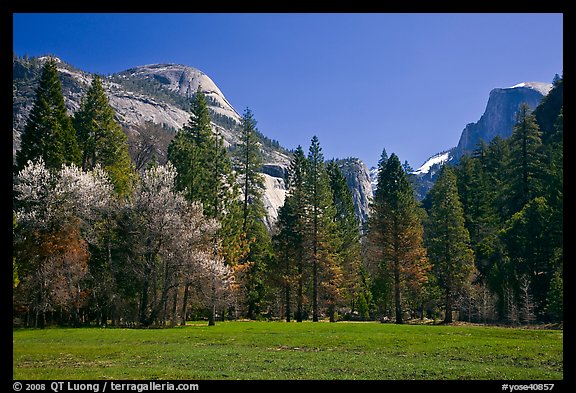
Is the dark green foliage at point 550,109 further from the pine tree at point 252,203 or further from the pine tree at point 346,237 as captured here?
the pine tree at point 252,203

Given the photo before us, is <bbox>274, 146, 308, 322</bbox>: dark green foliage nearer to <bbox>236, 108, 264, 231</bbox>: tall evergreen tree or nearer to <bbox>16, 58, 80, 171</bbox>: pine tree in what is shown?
<bbox>236, 108, 264, 231</bbox>: tall evergreen tree

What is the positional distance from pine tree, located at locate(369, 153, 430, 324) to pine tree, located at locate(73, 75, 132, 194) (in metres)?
22.8

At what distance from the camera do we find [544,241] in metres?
40.4

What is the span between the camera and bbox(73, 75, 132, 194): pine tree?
4481 cm

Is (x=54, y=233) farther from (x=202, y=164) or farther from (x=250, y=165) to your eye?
(x=250, y=165)

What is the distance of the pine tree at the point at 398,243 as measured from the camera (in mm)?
42719

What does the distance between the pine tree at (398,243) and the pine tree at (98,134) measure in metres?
22.8

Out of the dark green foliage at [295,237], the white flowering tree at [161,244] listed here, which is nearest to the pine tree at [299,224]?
the dark green foliage at [295,237]

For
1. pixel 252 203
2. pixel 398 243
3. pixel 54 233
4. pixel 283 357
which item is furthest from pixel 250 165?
pixel 283 357

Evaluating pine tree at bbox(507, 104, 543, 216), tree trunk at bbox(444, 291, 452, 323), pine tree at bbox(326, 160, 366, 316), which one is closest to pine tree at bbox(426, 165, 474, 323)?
tree trunk at bbox(444, 291, 452, 323)

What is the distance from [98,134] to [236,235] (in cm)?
1581

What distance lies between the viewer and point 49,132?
127 feet

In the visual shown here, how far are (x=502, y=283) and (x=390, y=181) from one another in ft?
42.5
